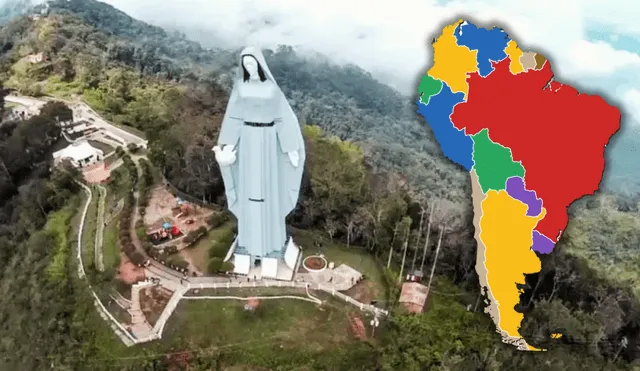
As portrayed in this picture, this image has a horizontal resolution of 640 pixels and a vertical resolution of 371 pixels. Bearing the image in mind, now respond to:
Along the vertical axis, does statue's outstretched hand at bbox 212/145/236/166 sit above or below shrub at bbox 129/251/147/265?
above

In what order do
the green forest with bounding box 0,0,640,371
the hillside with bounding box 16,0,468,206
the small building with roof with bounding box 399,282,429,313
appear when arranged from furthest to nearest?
1. the hillside with bounding box 16,0,468,206
2. the small building with roof with bounding box 399,282,429,313
3. the green forest with bounding box 0,0,640,371

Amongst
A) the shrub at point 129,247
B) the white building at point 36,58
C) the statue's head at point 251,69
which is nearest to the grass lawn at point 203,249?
the shrub at point 129,247

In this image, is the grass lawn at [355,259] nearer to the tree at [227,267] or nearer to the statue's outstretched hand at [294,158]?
the tree at [227,267]

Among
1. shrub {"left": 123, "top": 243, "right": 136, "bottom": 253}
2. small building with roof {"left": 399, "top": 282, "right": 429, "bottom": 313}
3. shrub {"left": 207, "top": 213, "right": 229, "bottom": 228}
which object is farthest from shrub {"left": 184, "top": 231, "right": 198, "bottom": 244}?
small building with roof {"left": 399, "top": 282, "right": 429, "bottom": 313}

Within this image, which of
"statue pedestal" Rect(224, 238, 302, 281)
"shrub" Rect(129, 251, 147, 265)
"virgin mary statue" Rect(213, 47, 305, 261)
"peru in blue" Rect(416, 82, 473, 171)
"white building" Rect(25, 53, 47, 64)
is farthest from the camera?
"white building" Rect(25, 53, 47, 64)

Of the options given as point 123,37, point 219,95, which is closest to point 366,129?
point 219,95

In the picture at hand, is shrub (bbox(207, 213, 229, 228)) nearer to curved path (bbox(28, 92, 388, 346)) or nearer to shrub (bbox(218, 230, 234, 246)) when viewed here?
shrub (bbox(218, 230, 234, 246))

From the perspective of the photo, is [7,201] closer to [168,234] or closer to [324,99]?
[168,234]

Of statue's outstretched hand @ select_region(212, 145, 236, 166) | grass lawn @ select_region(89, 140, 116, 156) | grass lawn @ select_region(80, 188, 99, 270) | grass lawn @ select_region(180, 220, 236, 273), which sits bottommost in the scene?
grass lawn @ select_region(80, 188, 99, 270)
